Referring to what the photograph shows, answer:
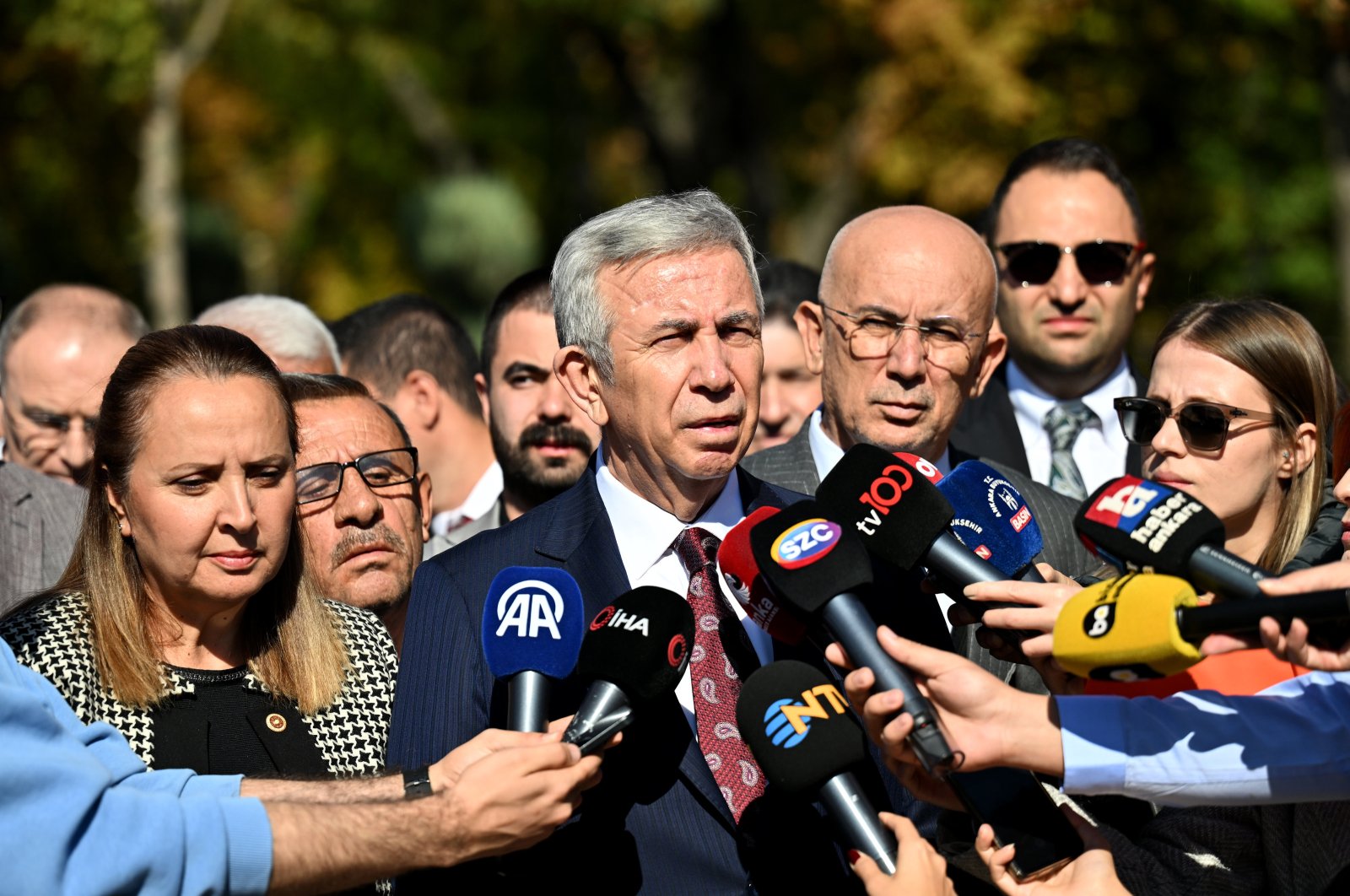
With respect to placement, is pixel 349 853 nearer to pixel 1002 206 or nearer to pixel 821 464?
pixel 821 464

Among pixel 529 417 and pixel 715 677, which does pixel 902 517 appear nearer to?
pixel 715 677

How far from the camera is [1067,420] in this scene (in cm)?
609

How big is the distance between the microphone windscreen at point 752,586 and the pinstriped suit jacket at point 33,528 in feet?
9.05

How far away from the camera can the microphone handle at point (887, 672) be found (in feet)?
9.80

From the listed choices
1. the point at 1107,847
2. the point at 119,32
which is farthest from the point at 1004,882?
the point at 119,32

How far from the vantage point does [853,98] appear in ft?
78.9

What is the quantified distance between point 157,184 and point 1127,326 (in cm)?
2005

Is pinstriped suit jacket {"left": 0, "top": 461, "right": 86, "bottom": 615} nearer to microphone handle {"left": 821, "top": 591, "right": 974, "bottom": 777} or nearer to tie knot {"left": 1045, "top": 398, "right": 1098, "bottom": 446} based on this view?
microphone handle {"left": 821, "top": 591, "right": 974, "bottom": 777}

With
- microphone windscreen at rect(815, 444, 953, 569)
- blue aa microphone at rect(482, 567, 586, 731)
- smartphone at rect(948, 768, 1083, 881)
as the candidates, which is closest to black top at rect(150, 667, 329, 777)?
blue aa microphone at rect(482, 567, 586, 731)

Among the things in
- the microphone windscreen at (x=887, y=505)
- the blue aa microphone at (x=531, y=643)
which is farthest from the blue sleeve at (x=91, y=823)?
the microphone windscreen at (x=887, y=505)

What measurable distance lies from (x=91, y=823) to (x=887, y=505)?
1.64 m

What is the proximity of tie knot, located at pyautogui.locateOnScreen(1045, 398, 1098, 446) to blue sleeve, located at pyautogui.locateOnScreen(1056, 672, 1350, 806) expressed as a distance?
9.05 feet

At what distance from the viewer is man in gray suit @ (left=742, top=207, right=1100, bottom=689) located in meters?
5.03

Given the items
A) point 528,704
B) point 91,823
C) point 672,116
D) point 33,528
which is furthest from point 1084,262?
point 672,116
